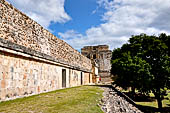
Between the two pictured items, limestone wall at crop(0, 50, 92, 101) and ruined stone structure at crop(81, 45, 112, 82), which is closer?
limestone wall at crop(0, 50, 92, 101)

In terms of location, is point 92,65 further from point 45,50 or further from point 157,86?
point 45,50

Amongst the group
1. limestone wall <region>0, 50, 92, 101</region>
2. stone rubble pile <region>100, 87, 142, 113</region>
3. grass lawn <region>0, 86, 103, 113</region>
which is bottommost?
stone rubble pile <region>100, 87, 142, 113</region>

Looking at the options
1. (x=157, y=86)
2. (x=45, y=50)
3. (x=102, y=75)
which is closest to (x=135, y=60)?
(x=157, y=86)

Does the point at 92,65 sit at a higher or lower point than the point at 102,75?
higher

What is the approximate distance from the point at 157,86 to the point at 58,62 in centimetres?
761

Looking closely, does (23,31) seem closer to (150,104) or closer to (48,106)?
(48,106)

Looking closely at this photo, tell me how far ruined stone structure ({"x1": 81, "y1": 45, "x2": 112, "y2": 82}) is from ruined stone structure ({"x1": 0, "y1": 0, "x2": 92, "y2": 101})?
20.5 m

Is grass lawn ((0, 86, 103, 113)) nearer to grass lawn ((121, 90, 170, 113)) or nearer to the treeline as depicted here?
grass lawn ((121, 90, 170, 113))

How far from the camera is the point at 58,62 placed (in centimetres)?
918

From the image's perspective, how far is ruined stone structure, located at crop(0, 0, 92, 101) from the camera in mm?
4867

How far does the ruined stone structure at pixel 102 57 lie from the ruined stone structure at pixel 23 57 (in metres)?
20.5

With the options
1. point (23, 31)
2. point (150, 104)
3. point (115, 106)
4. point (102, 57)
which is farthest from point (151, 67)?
point (102, 57)

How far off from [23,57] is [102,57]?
25.8 m

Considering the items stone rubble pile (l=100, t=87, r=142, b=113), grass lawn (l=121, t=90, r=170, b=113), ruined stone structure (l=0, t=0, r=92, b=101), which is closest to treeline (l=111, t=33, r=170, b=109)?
grass lawn (l=121, t=90, r=170, b=113)
